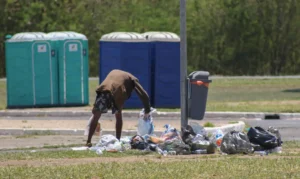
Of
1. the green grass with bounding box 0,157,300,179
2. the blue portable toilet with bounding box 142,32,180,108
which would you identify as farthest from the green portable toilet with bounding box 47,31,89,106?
the green grass with bounding box 0,157,300,179

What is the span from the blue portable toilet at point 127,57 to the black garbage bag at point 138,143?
879 centimetres

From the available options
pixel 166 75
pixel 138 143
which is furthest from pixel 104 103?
pixel 166 75

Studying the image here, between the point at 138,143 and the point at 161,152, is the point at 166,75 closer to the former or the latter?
the point at 138,143

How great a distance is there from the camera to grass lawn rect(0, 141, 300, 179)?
11375mm

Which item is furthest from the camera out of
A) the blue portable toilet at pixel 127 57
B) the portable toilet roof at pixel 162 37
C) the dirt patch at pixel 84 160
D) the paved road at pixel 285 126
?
the portable toilet roof at pixel 162 37

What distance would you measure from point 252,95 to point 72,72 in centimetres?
650

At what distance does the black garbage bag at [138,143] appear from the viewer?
14789 millimetres

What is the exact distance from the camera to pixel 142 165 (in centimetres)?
1234

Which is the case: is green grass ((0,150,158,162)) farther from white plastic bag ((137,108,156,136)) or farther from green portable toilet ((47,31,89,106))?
green portable toilet ((47,31,89,106))

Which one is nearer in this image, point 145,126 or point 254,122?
point 145,126

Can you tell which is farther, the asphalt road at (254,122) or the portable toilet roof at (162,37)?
the portable toilet roof at (162,37)

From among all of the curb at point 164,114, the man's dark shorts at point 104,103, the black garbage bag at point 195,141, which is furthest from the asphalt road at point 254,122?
the black garbage bag at point 195,141

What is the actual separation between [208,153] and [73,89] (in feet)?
35.1

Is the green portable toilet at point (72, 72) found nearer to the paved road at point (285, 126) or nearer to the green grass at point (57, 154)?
the paved road at point (285, 126)
